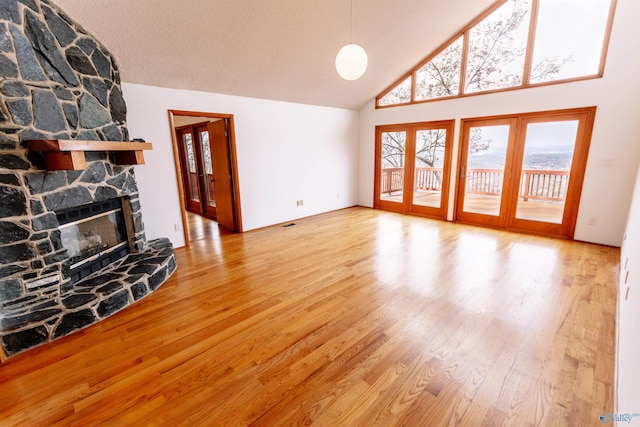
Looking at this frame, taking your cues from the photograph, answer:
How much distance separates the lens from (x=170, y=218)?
418 centimetres

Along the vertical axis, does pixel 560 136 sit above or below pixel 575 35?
below

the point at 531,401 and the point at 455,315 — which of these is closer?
the point at 531,401

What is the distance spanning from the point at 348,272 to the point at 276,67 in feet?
10.6

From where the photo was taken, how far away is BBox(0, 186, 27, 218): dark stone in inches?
82.6

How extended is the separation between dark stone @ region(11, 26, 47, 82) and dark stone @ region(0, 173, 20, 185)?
2.58ft

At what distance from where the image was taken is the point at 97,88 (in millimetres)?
2869

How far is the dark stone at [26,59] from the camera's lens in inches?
84.5

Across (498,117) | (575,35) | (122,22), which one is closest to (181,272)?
(122,22)

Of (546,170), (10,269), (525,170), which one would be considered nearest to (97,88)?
(10,269)

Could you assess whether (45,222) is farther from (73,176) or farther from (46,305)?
(46,305)

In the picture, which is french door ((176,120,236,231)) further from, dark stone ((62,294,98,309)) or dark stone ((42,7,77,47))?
dark stone ((62,294,98,309))

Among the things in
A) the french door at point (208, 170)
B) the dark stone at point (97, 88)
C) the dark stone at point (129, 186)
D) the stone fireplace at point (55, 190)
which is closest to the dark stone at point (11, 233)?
the stone fireplace at point (55, 190)

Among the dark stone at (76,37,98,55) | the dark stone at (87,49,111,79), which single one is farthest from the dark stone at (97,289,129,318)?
the dark stone at (76,37,98,55)

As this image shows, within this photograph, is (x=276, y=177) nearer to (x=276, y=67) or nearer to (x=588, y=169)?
(x=276, y=67)
